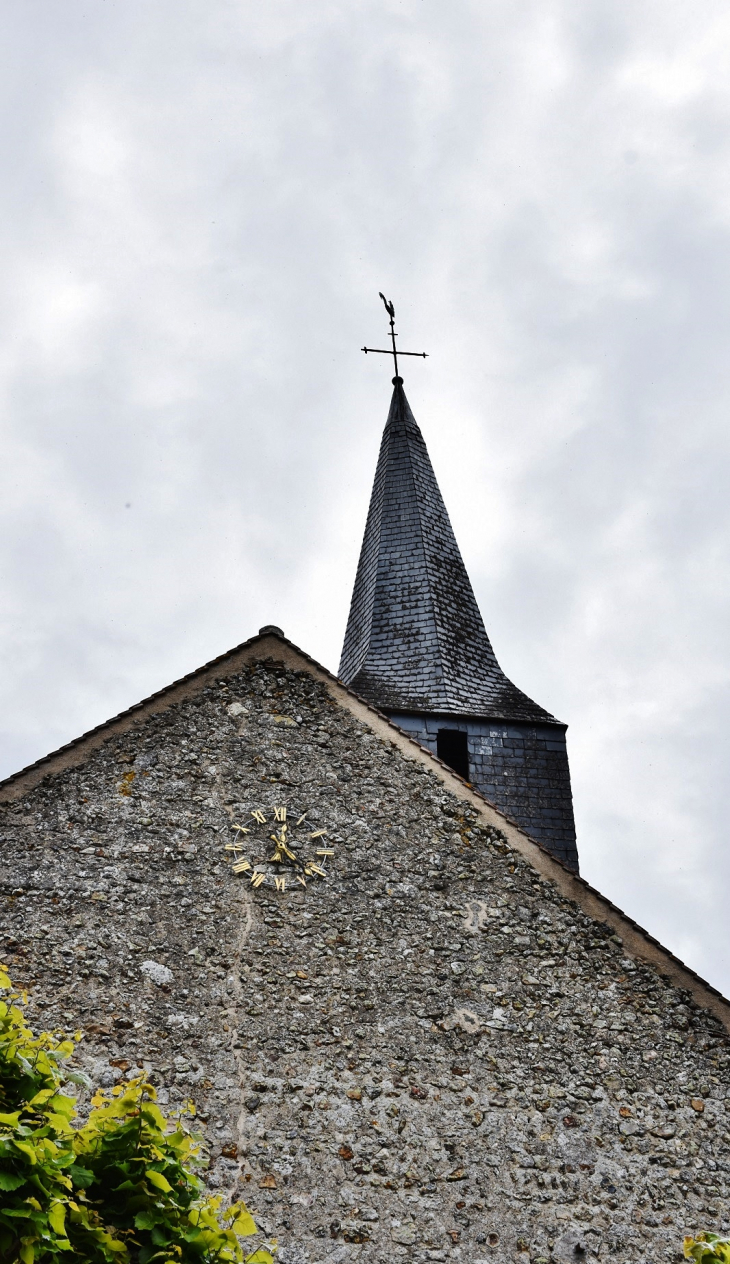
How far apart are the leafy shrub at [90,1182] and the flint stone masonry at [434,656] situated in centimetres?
978

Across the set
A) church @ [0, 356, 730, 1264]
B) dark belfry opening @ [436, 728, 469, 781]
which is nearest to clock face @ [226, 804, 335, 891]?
church @ [0, 356, 730, 1264]

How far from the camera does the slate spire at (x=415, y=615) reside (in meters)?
15.2

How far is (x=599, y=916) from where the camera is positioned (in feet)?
23.5

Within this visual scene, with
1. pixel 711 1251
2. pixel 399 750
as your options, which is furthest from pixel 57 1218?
pixel 399 750

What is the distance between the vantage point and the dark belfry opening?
14359 millimetres

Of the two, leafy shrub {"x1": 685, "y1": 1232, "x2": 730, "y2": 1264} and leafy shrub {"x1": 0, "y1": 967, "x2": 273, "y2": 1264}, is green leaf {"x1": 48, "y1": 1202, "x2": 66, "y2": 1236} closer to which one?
→ leafy shrub {"x1": 0, "y1": 967, "x2": 273, "y2": 1264}

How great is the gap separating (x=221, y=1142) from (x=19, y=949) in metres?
1.64

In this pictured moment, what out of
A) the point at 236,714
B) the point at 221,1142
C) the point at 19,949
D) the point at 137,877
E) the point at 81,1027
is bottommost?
the point at 221,1142

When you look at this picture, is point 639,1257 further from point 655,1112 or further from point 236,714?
point 236,714

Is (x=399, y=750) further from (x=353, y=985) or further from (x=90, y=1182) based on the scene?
(x=90, y=1182)

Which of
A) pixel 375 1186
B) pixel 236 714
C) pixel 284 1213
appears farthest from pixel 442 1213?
pixel 236 714

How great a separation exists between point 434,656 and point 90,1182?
39.9ft

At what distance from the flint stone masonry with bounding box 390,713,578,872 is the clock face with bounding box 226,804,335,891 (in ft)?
21.2

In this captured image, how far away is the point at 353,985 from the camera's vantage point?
677 cm
